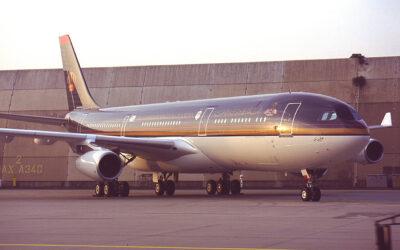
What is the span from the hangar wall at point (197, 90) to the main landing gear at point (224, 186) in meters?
12.7

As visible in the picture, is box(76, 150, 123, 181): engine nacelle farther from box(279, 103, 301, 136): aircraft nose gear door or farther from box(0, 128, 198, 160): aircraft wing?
box(279, 103, 301, 136): aircraft nose gear door

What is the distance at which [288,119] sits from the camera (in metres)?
22.1

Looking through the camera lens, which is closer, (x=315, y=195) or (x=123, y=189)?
(x=315, y=195)

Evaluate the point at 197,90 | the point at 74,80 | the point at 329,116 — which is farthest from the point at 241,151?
the point at 197,90

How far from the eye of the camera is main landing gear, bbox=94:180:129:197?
1065 inches

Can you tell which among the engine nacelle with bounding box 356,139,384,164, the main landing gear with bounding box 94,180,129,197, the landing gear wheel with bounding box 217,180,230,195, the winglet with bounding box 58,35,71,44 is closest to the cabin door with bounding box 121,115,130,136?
the main landing gear with bounding box 94,180,129,197

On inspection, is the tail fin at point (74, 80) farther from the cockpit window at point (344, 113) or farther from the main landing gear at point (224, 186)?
the cockpit window at point (344, 113)

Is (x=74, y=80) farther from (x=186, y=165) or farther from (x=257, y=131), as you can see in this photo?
(x=257, y=131)

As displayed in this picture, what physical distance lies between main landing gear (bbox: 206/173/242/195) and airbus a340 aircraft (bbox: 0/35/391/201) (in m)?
0.04

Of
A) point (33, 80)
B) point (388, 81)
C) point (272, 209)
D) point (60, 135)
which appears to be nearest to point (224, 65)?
point (388, 81)

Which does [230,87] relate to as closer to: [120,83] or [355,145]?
[120,83]

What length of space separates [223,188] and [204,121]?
3440mm

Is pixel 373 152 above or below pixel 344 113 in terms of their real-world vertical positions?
below

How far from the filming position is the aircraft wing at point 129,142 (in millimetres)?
25516
